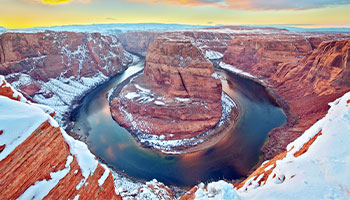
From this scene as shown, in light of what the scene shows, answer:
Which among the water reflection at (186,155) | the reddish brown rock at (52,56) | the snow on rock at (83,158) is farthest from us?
the reddish brown rock at (52,56)

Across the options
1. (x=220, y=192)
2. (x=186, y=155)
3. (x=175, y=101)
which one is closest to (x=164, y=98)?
(x=175, y=101)

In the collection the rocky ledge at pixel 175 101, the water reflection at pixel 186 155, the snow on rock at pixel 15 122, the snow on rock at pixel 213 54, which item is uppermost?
the snow on rock at pixel 213 54

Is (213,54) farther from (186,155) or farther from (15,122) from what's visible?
(15,122)

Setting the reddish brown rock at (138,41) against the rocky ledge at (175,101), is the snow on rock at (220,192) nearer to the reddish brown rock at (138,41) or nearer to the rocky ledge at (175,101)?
the rocky ledge at (175,101)

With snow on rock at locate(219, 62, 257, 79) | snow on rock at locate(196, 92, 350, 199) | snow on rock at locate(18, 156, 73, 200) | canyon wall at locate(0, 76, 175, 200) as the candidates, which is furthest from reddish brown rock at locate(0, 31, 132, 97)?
snow on rock at locate(196, 92, 350, 199)

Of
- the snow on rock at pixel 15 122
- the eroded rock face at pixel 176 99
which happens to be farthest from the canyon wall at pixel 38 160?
the eroded rock face at pixel 176 99

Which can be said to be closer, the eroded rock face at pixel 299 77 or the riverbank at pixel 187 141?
the riverbank at pixel 187 141

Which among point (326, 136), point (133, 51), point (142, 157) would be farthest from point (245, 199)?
point (133, 51)

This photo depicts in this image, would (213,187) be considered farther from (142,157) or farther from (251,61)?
(251,61)

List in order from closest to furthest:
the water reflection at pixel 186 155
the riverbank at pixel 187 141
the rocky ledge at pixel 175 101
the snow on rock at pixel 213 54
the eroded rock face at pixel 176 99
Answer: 1. the water reflection at pixel 186 155
2. the riverbank at pixel 187 141
3. the rocky ledge at pixel 175 101
4. the eroded rock face at pixel 176 99
5. the snow on rock at pixel 213 54
